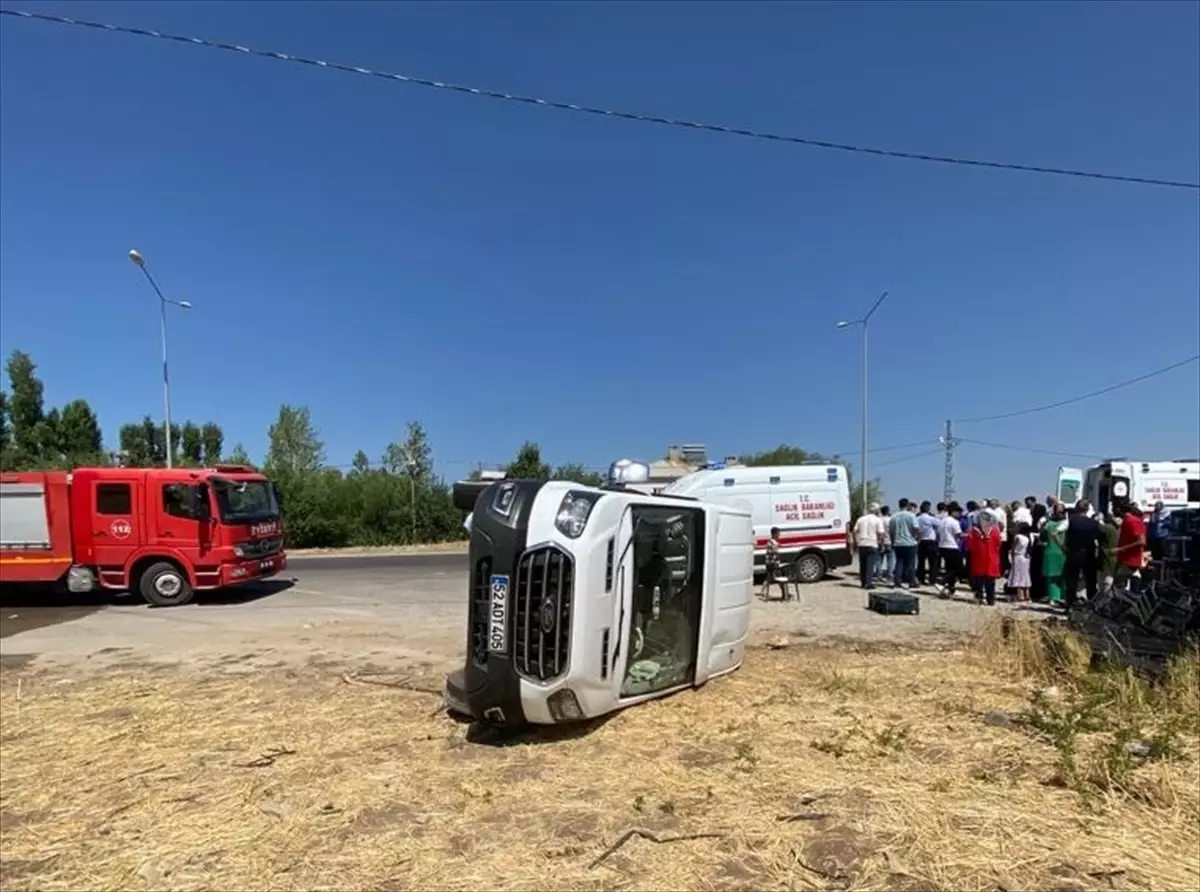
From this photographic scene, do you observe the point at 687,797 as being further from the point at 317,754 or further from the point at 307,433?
the point at 307,433

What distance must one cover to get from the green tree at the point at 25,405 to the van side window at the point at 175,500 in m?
53.8

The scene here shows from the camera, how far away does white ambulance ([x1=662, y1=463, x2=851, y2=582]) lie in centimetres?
1664

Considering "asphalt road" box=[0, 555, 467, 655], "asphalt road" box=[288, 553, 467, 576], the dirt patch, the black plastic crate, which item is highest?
the black plastic crate

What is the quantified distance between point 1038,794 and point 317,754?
175 inches

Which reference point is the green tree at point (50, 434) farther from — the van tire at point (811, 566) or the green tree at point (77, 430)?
the van tire at point (811, 566)

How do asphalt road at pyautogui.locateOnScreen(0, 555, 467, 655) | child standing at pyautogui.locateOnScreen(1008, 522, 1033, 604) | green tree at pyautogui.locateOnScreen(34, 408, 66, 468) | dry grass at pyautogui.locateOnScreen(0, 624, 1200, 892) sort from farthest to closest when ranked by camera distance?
green tree at pyautogui.locateOnScreen(34, 408, 66, 468)
child standing at pyautogui.locateOnScreen(1008, 522, 1033, 604)
asphalt road at pyautogui.locateOnScreen(0, 555, 467, 655)
dry grass at pyautogui.locateOnScreen(0, 624, 1200, 892)

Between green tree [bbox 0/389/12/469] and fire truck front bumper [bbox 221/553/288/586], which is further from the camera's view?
green tree [bbox 0/389/12/469]

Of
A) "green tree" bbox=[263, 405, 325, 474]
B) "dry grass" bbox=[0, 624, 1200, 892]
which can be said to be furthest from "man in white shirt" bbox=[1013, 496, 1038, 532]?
"green tree" bbox=[263, 405, 325, 474]

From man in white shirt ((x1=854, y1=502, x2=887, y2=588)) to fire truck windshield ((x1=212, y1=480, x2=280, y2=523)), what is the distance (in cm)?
1214

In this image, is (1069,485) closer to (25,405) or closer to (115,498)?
(115,498)

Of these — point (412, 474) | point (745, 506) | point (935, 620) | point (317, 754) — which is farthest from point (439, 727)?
point (412, 474)

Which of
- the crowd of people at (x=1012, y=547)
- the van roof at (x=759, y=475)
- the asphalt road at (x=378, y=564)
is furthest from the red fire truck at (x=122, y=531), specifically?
the crowd of people at (x=1012, y=547)

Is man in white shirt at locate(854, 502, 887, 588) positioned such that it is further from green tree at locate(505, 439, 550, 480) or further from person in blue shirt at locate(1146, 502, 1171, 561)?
green tree at locate(505, 439, 550, 480)

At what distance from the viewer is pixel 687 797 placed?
4395 mm
